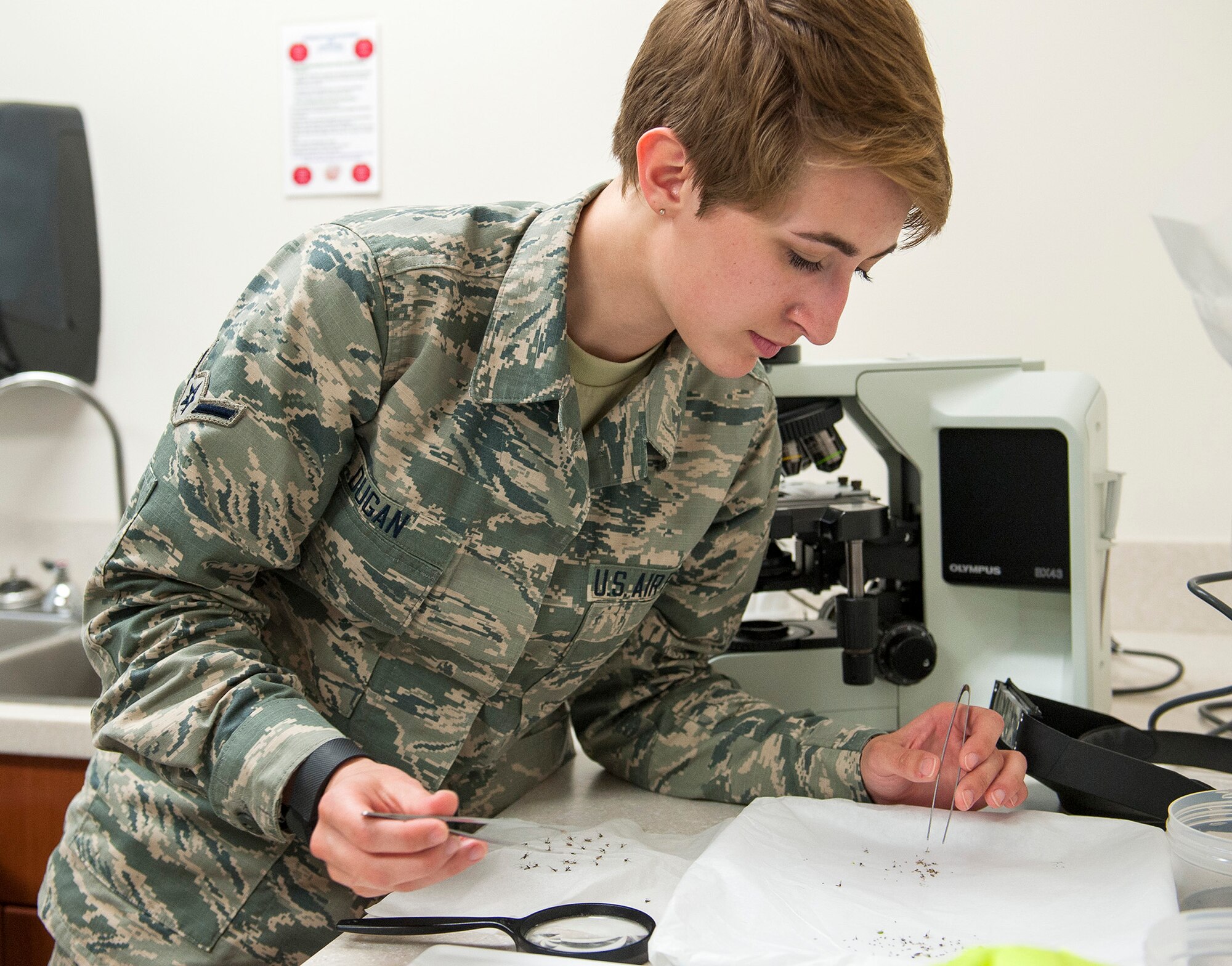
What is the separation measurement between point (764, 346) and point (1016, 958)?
1.60ft

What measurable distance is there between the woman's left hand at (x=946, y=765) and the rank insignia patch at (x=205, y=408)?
636 millimetres

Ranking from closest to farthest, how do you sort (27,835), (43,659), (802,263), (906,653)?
1. (802,263)
2. (906,653)
3. (27,835)
4. (43,659)

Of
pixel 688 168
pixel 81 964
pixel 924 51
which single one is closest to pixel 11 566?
pixel 81 964

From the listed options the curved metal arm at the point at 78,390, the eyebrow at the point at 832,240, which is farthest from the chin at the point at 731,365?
the curved metal arm at the point at 78,390

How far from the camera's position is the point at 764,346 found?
2.84 ft

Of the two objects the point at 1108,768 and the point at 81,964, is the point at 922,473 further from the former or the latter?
the point at 81,964

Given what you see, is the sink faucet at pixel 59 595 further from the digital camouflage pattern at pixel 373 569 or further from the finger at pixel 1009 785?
the finger at pixel 1009 785

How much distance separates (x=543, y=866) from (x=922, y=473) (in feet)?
2.08

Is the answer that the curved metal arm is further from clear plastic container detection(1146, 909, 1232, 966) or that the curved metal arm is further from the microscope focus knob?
clear plastic container detection(1146, 909, 1232, 966)

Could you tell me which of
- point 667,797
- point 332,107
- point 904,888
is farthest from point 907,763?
point 332,107

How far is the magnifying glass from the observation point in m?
0.69

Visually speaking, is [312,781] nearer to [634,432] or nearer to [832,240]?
[634,432]

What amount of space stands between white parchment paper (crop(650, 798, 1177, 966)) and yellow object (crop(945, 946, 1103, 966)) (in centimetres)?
6

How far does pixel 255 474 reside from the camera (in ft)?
2.74
